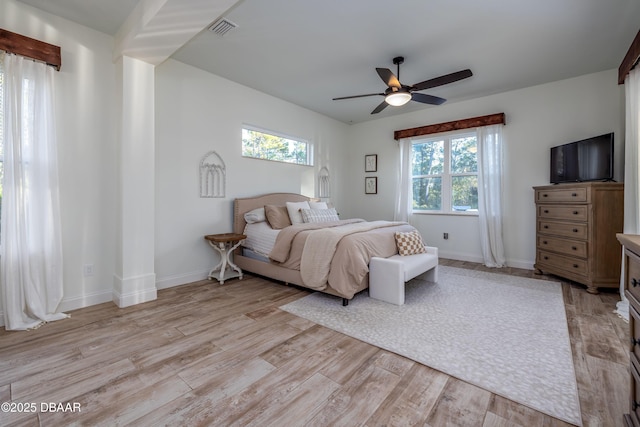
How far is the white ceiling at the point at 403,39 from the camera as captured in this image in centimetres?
242

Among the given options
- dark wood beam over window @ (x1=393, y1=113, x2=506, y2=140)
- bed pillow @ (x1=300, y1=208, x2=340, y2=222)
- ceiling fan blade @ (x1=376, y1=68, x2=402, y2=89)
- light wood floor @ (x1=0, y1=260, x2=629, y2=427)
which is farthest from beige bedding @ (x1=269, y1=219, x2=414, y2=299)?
dark wood beam over window @ (x1=393, y1=113, x2=506, y2=140)

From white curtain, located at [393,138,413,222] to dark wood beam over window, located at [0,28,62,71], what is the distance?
486 centimetres

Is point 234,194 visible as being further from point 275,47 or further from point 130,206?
point 275,47

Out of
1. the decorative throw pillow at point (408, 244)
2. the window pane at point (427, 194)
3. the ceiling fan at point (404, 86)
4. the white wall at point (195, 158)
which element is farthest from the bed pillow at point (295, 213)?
the window pane at point (427, 194)

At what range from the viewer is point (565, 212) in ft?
11.2

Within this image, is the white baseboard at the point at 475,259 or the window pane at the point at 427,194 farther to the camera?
the window pane at the point at 427,194

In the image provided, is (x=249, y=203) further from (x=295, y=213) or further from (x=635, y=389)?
(x=635, y=389)

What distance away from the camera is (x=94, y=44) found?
2.75 m

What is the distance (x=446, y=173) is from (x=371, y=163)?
1533mm

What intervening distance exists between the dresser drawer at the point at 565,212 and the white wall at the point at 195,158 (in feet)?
12.9

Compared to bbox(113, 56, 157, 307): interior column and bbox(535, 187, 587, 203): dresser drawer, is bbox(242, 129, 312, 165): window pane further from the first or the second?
bbox(535, 187, 587, 203): dresser drawer

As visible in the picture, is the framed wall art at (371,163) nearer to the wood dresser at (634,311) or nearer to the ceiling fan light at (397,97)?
the ceiling fan light at (397,97)

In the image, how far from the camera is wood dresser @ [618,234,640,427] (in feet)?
3.31

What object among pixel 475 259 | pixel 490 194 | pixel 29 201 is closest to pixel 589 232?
pixel 490 194
